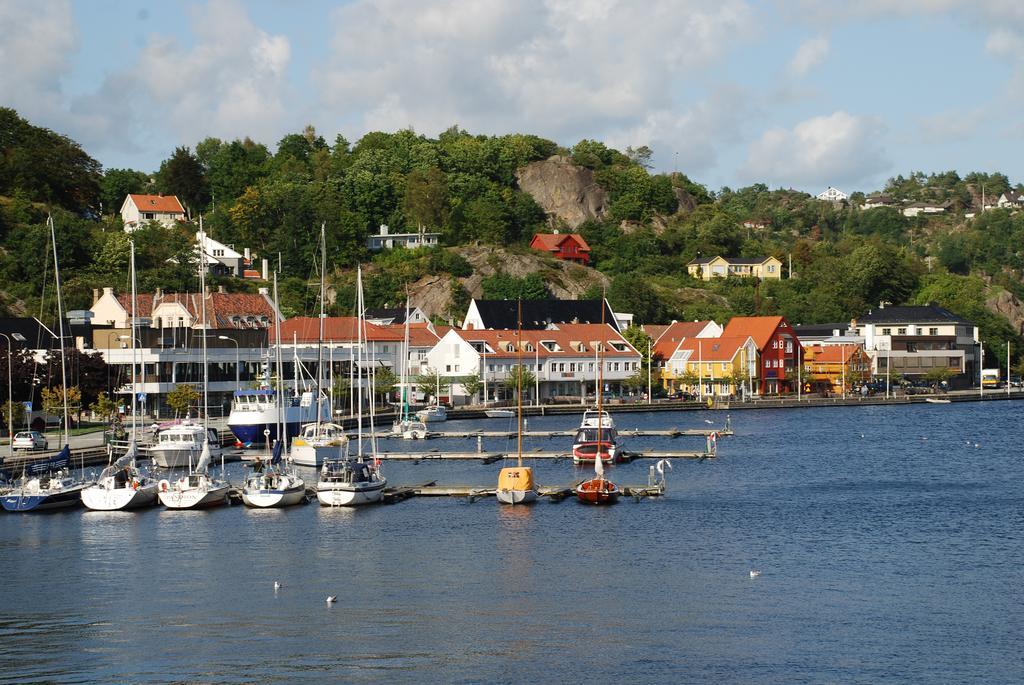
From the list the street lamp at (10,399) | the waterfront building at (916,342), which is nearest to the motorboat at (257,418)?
the street lamp at (10,399)

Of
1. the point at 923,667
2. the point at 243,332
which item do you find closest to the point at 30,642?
the point at 923,667

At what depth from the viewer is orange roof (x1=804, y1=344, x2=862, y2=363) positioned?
481 ft

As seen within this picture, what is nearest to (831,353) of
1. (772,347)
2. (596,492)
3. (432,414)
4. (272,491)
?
(772,347)

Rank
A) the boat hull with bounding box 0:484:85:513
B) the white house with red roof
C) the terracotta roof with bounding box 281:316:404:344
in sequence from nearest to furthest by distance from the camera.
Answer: the boat hull with bounding box 0:484:85:513
the terracotta roof with bounding box 281:316:404:344
the white house with red roof

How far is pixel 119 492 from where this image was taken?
5712cm

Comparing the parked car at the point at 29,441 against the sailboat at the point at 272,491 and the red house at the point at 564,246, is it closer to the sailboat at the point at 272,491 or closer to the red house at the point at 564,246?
the sailboat at the point at 272,491

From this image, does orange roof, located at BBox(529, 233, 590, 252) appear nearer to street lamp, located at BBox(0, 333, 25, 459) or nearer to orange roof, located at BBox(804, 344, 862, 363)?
orange roof, located at BBox(804, 344, 862, 363)

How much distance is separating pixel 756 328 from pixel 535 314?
2204 centimetres

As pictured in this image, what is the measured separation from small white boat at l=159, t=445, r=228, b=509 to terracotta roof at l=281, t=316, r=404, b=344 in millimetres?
56472

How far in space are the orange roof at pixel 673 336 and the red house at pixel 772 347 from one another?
3059mm

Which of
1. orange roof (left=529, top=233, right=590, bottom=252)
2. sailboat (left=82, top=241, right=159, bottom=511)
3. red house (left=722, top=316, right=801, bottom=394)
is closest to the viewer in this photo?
sailboat (left=82, top=241, right=159, bottom=511)

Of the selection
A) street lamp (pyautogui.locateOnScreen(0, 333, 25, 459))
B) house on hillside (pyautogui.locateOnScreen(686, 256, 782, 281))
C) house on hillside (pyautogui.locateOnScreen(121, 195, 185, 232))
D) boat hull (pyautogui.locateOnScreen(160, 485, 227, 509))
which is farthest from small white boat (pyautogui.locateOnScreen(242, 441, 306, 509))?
house on hillside (pyautogui.locateOnScreen(686, 256, 782, 281))

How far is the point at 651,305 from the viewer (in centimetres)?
15338

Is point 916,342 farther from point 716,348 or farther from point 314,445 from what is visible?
point 314,445
